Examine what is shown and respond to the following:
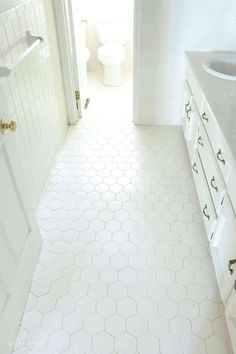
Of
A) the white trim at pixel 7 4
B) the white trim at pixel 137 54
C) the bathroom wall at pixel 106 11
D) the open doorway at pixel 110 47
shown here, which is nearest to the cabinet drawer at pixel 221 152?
the white trim at pixel 137 54

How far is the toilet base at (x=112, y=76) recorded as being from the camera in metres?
3.54

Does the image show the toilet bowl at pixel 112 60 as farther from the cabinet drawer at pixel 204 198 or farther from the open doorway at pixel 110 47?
the cabinet drawer at pixel 204 198

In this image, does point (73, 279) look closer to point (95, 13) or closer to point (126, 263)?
point (126, 263)

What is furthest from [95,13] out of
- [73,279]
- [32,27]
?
[73,279]

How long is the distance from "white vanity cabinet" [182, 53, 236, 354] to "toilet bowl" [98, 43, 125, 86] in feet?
5.31

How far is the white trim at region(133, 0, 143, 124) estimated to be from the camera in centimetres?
224

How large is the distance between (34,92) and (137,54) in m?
1.07

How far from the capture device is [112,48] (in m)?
3.46

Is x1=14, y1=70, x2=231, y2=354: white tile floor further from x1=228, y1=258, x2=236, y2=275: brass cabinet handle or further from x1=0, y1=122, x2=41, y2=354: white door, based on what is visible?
x1=228, y1=258, x2=236, y2=275: brass cabinet handle

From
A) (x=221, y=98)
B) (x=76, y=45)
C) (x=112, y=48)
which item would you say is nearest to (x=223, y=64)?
(x=221, y=98)

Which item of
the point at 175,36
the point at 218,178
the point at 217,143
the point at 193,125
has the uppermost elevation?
the point at 175,36

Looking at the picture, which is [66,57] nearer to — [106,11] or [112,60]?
[112,60]

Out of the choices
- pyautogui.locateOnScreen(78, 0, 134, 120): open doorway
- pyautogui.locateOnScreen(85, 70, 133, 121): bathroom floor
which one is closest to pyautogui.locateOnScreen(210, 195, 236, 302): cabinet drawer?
pyautogui.locateOnScreen(85, 70, 133, 121): bathroom floor

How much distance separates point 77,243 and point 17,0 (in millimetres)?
1385
